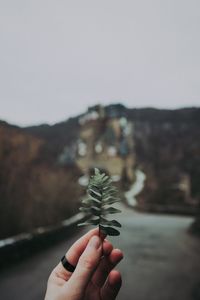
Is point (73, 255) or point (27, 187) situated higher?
point (73, 255)

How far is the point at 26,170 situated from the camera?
261 inches

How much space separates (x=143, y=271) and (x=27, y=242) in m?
1.59

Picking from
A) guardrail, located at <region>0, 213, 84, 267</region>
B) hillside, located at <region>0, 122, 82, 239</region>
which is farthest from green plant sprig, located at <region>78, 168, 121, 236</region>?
hillside, located at <region>0, 122, 82, 239</region>

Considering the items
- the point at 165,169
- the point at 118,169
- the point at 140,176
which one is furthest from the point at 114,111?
the point at 165,169

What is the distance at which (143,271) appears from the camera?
4.38m

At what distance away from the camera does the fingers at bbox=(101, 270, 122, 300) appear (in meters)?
0.74

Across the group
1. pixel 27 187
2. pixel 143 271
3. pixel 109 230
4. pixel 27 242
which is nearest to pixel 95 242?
pixel 109 230

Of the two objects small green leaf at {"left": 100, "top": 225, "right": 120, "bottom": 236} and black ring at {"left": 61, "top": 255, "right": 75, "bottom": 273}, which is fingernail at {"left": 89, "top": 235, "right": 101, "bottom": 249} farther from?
black ring at {"left": 61, "top": 255, "right": 75, "bottom": 273}

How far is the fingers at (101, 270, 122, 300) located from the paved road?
2.73 m

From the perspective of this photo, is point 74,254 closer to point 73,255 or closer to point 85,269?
point 73,255

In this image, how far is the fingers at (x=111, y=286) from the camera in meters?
0.74

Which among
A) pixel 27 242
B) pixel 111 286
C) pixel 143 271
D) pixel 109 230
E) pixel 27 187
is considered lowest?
pixel 143 271

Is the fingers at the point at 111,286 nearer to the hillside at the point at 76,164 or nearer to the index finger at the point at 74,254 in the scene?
the index finger at the point at 74,254

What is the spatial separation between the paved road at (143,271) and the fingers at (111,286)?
2733mm
